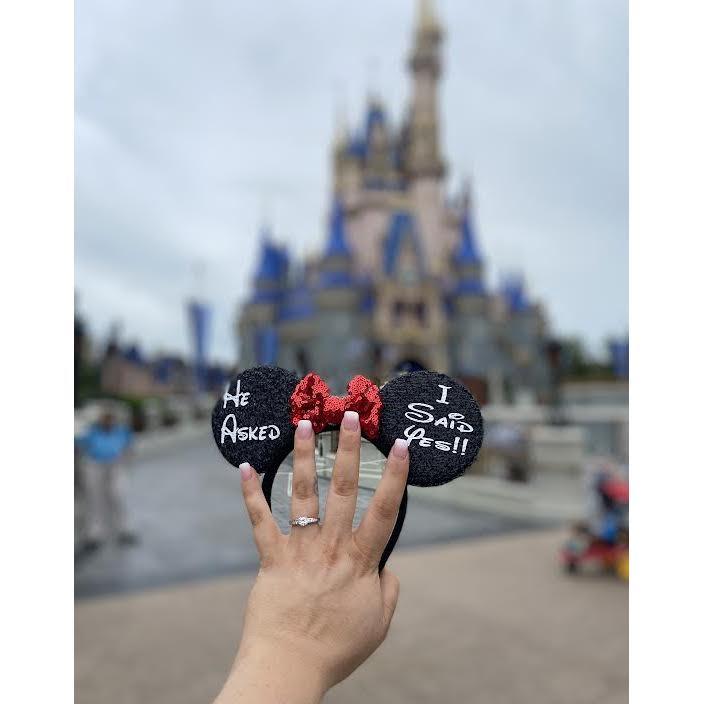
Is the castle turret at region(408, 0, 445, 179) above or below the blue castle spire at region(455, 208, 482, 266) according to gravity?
above

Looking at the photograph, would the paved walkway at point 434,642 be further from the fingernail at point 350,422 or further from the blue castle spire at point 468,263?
the blue castle spire at point 468,263

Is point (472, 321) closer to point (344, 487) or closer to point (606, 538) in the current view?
point (606, 538)

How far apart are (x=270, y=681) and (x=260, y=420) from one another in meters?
0.44

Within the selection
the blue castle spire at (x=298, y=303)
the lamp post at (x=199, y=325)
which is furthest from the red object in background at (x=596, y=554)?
the blue castle spire at (x=298, y=303)

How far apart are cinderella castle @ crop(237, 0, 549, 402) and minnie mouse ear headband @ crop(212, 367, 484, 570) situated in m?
21.0

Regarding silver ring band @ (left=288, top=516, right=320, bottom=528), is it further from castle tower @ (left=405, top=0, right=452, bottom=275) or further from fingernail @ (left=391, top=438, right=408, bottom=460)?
castle tower @ (left=405, top=0, right=452, bottom=275)

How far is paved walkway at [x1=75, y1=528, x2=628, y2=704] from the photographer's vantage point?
10.1 ft

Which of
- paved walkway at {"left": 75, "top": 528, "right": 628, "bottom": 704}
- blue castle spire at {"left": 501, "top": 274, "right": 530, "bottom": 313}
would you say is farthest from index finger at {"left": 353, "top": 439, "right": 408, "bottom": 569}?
blue castle spire at {"left": 501, "top": 274, "right": 530, "bottom": 313}

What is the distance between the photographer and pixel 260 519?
3.37ft

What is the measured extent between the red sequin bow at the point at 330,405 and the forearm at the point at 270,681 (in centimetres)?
39

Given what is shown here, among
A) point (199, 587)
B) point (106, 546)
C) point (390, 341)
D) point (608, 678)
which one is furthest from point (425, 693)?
point (390, 341)

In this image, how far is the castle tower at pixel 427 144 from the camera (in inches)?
982

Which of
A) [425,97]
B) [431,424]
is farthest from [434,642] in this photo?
[425,97]
